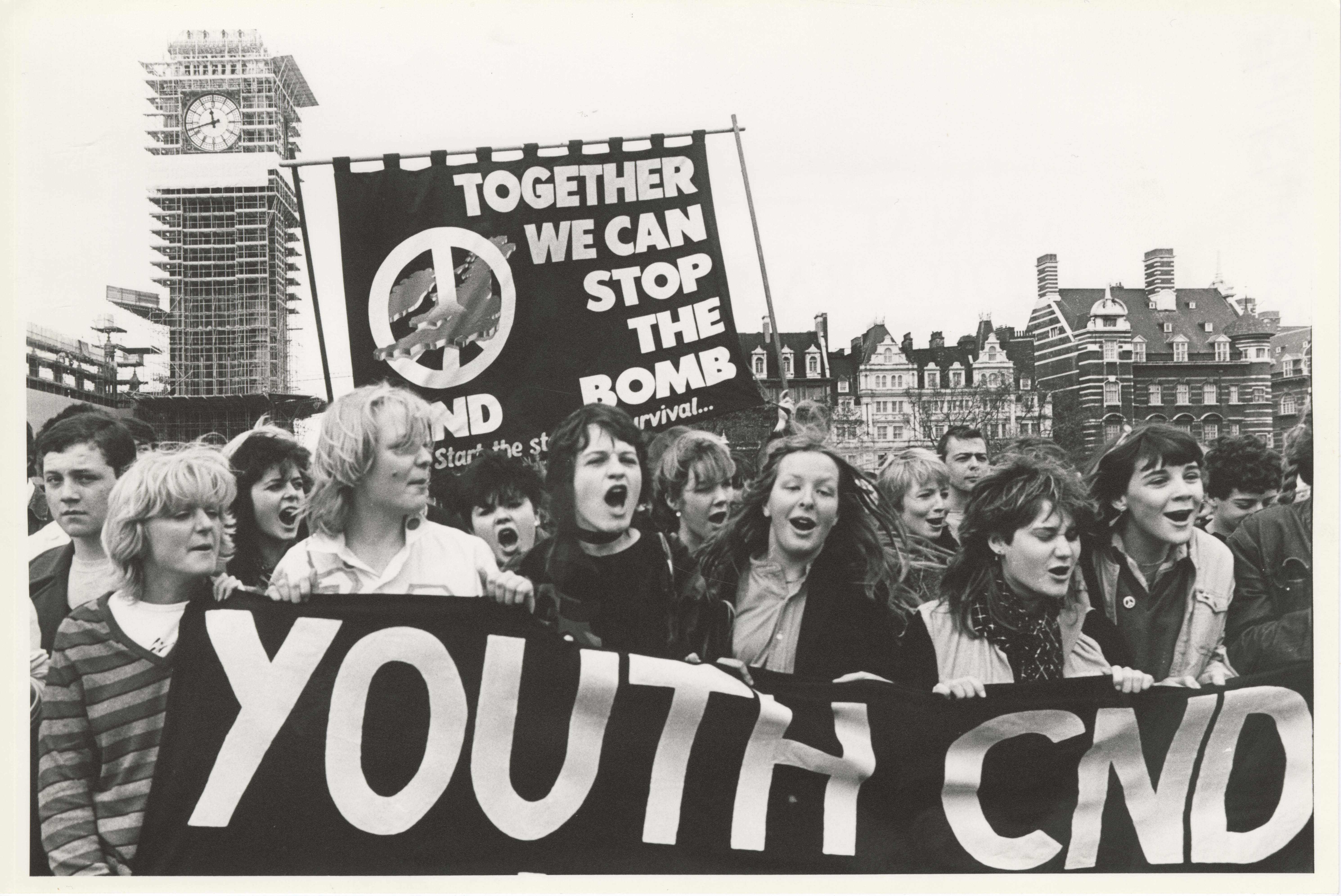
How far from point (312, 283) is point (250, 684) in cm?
137

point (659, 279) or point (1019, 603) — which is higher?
point (659, 279)

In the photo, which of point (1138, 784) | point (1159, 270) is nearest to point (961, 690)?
point (1138, 784)

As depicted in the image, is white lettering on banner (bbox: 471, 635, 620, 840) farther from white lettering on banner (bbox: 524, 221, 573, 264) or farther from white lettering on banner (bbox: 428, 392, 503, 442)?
white lettering on banner (bbox: 524, 221, 573, 264)

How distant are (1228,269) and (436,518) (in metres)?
2.94

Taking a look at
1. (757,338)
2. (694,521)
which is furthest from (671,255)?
(694,521)

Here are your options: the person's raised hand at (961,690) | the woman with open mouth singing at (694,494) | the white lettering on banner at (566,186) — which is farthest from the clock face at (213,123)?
the person's raised hand at (961,690)

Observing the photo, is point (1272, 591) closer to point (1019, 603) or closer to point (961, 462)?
point (1019, 603)

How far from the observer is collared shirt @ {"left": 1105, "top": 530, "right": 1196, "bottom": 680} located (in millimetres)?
3760

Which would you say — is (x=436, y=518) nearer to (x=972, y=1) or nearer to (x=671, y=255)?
(x=671, y=255)

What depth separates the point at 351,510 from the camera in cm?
362

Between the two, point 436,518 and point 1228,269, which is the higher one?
point 1228,269

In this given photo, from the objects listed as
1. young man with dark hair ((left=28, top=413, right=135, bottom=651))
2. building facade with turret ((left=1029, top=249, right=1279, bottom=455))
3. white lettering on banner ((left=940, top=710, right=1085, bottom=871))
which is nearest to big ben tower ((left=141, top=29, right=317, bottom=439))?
young man with dark hair ((left=28, top=413, right=135, bottom=651))

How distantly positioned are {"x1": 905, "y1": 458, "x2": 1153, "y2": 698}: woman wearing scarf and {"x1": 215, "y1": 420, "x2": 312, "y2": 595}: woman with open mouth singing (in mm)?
2114

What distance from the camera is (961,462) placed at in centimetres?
386
